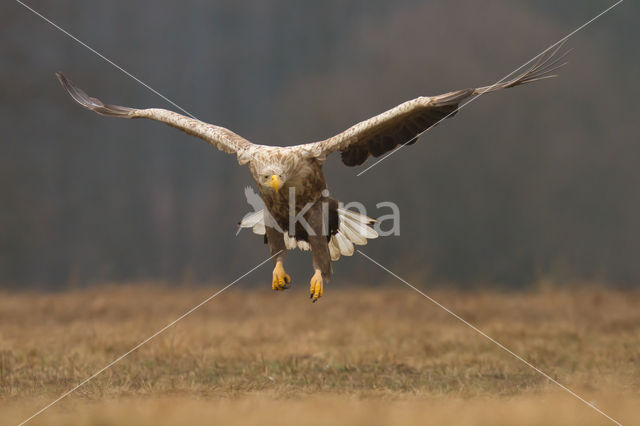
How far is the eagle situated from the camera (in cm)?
618

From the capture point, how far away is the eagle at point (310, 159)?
6.18 metres

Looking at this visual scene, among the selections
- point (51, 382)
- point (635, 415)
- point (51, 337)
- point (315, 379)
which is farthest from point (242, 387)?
point (51, 337)

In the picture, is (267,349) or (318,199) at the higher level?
(318,199)

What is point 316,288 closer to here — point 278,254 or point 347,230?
point 278,254

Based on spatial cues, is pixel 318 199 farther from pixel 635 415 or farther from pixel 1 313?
pixel 1 313

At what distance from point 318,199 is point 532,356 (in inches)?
124

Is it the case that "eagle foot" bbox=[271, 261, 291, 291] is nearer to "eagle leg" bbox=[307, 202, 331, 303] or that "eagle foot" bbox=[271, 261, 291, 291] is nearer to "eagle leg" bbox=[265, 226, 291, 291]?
"eagle leg" bbox=[265, 226, 291, 291]

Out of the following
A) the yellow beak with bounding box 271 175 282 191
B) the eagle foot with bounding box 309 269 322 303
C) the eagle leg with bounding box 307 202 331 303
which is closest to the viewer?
the yellow beak with bounding box 271 175 282 191

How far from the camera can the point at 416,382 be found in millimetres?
6750

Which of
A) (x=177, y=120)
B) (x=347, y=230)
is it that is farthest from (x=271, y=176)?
(x=347, y=230)

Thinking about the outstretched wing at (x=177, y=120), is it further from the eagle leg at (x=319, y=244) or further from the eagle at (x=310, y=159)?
the eagle leg at (x=319, y=244)

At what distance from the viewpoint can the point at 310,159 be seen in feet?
20.7

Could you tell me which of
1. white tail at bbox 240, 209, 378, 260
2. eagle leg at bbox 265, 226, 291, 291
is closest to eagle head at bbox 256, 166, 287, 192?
eagle leg at bbox 265, 226, 291, 291

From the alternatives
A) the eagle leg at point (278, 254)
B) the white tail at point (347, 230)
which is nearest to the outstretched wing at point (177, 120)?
the eagle leg at point (278, 254)
